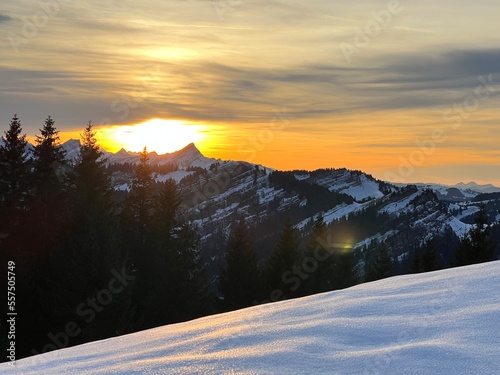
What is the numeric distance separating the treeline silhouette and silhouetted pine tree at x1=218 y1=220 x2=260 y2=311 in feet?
0.26

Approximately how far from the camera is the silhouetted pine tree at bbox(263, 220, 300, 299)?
42.0m

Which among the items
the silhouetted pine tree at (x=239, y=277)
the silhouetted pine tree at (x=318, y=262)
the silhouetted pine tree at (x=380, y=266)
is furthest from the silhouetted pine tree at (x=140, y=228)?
the silhouetted pine tree at (x=380, y=266)

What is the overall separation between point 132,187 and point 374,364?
37688 millimetres

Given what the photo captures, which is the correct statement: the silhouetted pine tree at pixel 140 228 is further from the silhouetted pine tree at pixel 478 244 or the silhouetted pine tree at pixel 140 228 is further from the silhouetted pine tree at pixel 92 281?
the silhouetted pine tree at pixel 478 244

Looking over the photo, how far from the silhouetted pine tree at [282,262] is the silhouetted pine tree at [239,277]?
106 centimetres

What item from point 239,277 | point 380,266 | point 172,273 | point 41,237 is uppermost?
point 41,237

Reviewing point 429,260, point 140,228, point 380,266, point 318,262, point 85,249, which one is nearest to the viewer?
point 85,249

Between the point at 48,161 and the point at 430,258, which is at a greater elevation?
the point at 48,161

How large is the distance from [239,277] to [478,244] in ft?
58.7

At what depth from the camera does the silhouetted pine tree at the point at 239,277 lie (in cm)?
4284

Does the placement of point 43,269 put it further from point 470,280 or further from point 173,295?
point 470,280

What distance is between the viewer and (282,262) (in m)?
42.8

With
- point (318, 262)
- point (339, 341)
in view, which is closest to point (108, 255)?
point (318, 262)

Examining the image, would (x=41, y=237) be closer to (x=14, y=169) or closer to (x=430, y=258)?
(x=14, y=169)
